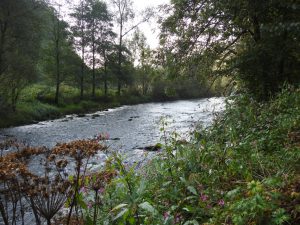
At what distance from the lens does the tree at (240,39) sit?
9.27 m

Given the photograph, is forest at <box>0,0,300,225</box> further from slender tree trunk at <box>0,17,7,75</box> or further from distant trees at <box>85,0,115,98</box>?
distant trees at <box>85,0,115,98</box>

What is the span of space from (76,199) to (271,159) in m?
2.81

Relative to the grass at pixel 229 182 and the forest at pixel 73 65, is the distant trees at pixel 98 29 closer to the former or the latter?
the forest at pixel 73 65

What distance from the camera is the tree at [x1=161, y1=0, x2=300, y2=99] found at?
9.27 meters

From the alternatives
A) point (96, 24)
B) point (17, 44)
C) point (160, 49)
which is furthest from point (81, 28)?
point (160, 49)

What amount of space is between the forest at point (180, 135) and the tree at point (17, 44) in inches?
2.9

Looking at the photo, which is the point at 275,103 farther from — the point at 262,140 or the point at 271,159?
the point at 271,159

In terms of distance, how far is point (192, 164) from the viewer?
17.2 ft

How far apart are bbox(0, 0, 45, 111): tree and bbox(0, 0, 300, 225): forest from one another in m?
0.07

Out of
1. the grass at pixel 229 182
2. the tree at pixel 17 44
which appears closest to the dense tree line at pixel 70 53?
the tree at pixel 17 44

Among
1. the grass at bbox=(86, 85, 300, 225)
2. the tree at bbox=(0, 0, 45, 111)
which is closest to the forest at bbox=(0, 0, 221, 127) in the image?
the tree at bbox=(0, 0, 45, 111)

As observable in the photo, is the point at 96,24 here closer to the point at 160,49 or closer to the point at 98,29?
the point at 98,29

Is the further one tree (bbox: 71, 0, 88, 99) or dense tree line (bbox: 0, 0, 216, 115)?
tree (bbox: 71, 0, 88, 99)

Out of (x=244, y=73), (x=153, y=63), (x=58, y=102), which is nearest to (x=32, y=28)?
(x=58, y=102)
